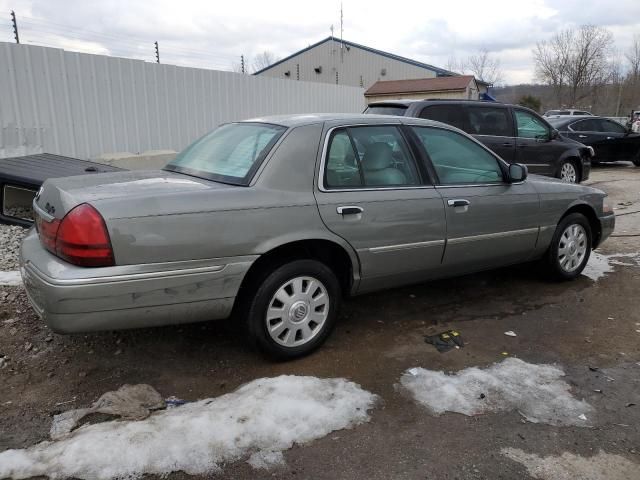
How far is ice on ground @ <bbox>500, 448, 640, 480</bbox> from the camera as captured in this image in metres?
2.46

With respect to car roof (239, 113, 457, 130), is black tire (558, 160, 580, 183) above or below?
below

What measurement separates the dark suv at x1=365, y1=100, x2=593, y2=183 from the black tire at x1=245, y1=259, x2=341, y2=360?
476cm

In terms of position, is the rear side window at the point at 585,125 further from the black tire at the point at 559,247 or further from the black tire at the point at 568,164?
the black tire at the point at 559,247

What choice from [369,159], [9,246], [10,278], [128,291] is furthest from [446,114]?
[128,291]

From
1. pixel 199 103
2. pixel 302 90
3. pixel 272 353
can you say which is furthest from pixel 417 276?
pixel 302 90

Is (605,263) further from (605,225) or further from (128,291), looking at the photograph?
(128,291)

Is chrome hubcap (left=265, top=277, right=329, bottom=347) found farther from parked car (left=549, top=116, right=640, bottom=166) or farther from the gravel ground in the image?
parked car (left=549, top=116, right=640, bottom=166)

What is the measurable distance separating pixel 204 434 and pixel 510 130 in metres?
7.95

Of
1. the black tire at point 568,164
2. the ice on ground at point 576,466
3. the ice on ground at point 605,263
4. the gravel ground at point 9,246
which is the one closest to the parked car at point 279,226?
the ice on ground at point 605,263

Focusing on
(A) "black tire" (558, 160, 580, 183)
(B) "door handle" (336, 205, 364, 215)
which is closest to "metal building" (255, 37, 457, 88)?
(A) "black tire" (558, 160, 580, 183)

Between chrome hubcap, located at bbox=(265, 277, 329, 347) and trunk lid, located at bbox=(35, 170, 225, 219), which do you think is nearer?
trunk lid, located at bbox=(35, 170, 225, 219)

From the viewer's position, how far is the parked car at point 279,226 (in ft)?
9.07

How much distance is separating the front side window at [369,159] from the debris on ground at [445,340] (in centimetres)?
116

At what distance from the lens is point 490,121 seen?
8.79 m
